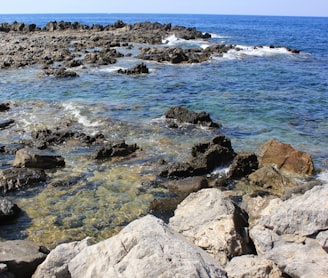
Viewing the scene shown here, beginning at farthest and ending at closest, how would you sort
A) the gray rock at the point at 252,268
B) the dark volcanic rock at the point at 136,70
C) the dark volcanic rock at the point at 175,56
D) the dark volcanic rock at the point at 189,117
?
the dark volcanic rock at the point at 175,56
the dark volcanic rock at the point at 136,70
the dark volcanic rock at the point at 189,117
the gray rock at the point at 252,268

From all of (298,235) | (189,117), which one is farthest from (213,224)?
(189,117)

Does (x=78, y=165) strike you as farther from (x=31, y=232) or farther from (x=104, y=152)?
(x=31, y=232)

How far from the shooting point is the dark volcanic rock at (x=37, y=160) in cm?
1574

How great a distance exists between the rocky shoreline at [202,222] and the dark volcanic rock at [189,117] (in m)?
4.47

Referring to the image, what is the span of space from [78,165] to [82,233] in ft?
17.7

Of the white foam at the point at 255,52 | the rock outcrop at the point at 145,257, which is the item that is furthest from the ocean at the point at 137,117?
the white foam at the point at 255,52

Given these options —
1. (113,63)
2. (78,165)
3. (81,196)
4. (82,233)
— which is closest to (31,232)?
(82,233)

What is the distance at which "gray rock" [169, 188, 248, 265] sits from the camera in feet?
26.6

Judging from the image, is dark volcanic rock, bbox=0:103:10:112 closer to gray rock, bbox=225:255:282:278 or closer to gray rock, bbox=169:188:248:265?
gray rock, bbox=169:188:248:265

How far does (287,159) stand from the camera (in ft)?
52.2

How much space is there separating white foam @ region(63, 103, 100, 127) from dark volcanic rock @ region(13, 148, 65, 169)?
6056mm

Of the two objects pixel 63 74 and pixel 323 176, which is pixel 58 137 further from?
pixel 63 74

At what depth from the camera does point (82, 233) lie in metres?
11.3

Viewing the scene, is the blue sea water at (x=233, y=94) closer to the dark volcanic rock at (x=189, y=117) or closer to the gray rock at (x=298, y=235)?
the dark volcanic rock at (x=189, y=117)
